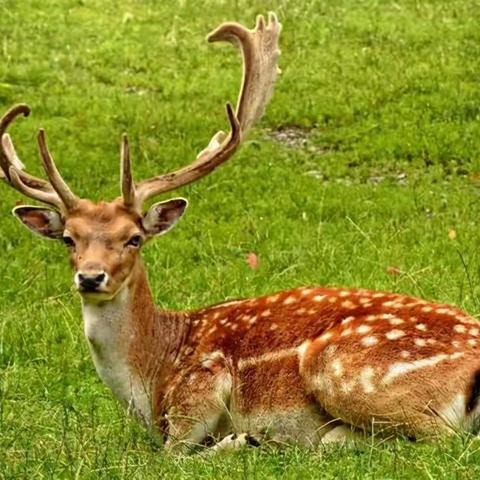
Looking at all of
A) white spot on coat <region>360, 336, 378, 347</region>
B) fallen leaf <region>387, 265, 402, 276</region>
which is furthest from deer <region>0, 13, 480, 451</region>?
fallen leaf <region>387, 265, 402, 276</region>

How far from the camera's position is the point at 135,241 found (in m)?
7.50

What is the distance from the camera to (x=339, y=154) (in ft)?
50.8

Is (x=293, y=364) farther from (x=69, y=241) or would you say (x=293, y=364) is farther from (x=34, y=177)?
(x=34, y=177)

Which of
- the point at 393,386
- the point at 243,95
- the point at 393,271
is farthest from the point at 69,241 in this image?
the point at 393,271

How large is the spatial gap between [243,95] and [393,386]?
2.36 metres

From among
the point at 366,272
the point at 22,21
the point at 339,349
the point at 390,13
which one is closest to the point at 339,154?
the point at 366,272

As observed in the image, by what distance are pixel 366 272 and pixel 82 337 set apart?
8.47 ft

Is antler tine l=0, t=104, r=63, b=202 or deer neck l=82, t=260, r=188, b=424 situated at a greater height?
antler tine l=0, t=104, r=63, b=202

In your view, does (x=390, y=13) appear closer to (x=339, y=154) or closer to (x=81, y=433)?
(x=339, y=154)

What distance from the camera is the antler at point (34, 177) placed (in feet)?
24.8

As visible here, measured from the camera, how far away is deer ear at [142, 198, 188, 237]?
7.72 metres

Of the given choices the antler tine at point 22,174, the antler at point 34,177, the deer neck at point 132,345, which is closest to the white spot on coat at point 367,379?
the deer neck at point 132,345

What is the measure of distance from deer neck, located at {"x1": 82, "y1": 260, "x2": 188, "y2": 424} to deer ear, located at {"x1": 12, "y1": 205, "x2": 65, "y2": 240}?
478 millimetres

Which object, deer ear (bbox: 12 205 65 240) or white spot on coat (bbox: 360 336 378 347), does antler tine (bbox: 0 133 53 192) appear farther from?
white spot on coat (bbox: 360 336 378 347)
